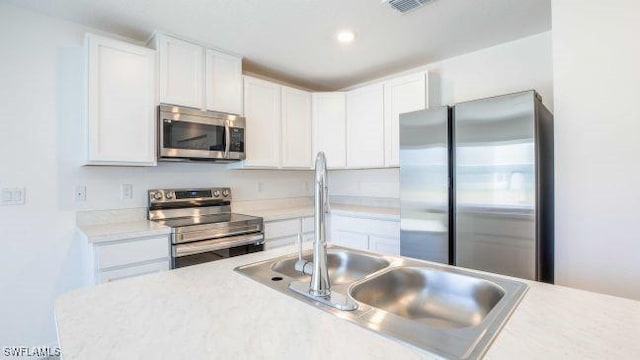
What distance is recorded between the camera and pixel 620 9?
150 centimetres

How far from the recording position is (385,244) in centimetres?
284

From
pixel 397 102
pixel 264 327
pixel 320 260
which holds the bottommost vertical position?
pixel 264 327

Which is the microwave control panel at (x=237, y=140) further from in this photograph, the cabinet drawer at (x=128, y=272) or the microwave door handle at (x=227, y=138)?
the cabinet drawer at (x=128, y=272)

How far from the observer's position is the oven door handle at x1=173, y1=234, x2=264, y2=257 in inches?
86.7

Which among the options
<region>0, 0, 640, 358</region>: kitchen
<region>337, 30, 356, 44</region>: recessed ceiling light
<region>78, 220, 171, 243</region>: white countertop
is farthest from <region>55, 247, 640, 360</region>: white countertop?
<region>337, 30, 356, 44</region>: recessed ceiling light

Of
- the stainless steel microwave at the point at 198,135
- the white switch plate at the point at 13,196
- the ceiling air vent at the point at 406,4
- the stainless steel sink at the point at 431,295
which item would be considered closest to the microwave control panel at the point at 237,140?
the stainless steel microwave at the point at 198,135

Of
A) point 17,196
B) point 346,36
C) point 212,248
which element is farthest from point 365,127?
point 17,196

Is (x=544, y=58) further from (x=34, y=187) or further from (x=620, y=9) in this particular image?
(x=34, y=187)

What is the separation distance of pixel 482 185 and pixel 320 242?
145 centimetres

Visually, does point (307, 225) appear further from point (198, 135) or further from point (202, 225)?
point (198, 135)

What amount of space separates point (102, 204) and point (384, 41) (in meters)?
2.55

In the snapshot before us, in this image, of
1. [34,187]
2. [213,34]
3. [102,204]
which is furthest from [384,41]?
[34,187]

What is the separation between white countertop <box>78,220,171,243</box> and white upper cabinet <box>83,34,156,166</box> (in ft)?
1.48

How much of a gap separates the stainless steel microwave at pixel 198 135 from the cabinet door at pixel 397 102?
139 cm
